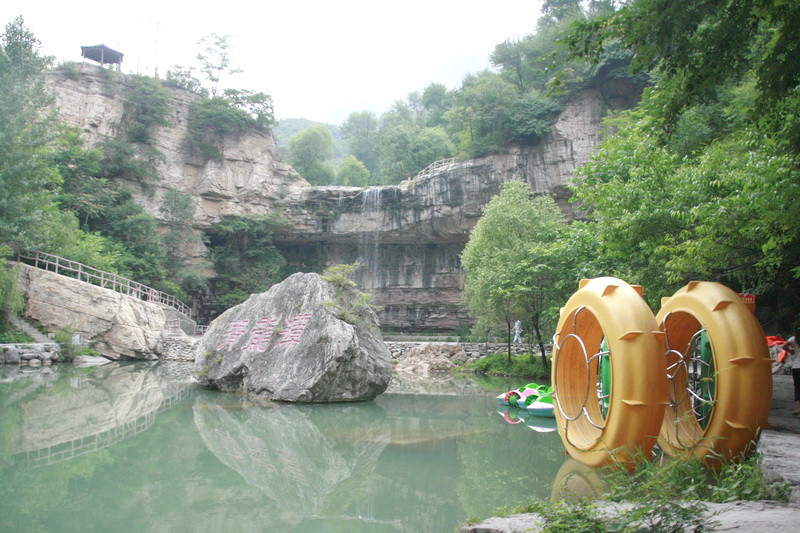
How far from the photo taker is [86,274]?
65.2 feet

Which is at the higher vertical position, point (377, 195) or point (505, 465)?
point (377, 195)

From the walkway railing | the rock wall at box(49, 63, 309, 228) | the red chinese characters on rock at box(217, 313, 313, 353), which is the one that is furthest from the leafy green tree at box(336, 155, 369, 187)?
the red chinese characters on rock at box(217, 313, 313, 353)

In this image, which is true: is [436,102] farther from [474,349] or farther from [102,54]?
[474,349]

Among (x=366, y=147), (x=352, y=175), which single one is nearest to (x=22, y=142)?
(x=352, y=175)

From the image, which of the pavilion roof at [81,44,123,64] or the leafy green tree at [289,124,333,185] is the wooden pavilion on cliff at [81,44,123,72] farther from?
the leafy green tree at [289,124,333,185]

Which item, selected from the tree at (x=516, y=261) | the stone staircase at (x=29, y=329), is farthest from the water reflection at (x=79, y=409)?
the tree at (x=516, y=261)

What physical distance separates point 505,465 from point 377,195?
2335 cm

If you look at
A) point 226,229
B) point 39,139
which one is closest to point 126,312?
point 39,139


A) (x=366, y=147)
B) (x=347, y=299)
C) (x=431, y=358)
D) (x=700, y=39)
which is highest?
(x=366, y=147)

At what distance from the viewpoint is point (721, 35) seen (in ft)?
11.0

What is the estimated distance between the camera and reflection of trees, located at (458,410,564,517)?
519 centimetres

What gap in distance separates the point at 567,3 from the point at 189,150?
887 inches

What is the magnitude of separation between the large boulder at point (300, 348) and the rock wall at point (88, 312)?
8.06m

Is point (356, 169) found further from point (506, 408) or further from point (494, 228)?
point (506, 408)
